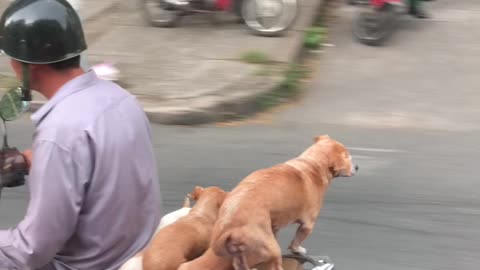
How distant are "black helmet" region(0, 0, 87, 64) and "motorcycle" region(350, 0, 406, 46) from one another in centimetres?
652

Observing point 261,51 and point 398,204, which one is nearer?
point 398,204

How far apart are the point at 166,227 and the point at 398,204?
3.01m

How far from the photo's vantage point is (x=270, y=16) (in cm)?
842

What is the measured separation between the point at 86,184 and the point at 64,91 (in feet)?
0.90

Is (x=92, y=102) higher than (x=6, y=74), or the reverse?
(x=92, y=102)

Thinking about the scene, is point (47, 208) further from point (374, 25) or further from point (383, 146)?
point (374, 25)

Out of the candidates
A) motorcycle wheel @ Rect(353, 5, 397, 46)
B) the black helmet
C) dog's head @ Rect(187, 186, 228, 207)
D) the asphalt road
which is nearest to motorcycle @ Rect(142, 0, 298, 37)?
the asphalt road

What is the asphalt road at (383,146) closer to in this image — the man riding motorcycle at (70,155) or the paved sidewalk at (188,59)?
the paved sidewalk at (188,59)

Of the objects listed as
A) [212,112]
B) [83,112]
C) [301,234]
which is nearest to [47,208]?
[83,112]

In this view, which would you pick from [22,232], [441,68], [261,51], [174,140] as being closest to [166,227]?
[22,232]

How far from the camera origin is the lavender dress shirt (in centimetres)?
204

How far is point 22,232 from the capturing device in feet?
6.84

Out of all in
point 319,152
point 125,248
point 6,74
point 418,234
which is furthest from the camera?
point 6,74

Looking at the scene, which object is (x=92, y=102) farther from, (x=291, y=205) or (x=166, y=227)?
(x=291, y=205)
